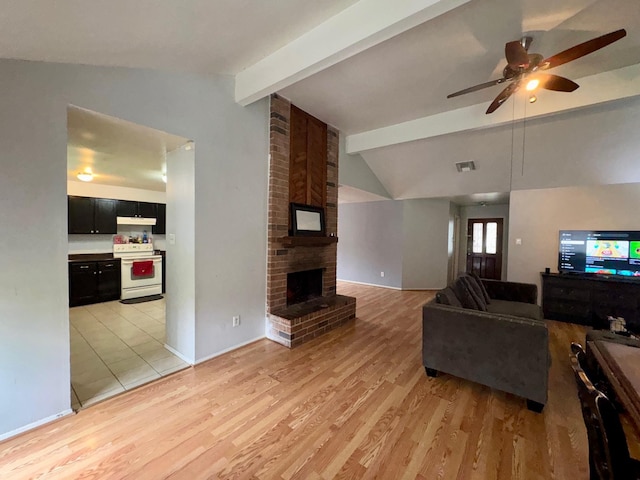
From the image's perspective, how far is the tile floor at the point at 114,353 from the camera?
2.27 m

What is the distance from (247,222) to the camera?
3080 millimetres

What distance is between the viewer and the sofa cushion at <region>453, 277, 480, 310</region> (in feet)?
9.01

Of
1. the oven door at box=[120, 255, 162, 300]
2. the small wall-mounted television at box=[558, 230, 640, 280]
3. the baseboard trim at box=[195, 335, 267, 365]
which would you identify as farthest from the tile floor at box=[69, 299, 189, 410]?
the small wall-mounted television at box=[558, 230, 640, 280]

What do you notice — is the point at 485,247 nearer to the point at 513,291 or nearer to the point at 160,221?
the point at 513,291

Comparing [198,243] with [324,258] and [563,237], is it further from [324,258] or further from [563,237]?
[563,237]

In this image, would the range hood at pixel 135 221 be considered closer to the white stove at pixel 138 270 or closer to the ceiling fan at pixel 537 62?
Result: the white stove at pixel 138 270

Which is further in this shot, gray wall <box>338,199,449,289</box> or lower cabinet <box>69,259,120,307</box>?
gray wall <box>338,199,449,289</box>

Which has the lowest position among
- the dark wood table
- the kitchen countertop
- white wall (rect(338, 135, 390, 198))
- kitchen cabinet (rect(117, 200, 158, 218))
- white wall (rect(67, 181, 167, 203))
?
the dark wood table

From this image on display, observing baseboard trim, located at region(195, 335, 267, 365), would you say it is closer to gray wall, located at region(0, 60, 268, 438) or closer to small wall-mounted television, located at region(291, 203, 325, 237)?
gray wall, located at region(0, 60, 268, 438)

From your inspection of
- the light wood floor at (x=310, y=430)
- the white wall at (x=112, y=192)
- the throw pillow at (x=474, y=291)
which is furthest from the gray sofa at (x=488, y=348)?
the white wall at (x=112, y=192)

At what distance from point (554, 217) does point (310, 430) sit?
199 inches

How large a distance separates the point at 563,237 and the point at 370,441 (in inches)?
183

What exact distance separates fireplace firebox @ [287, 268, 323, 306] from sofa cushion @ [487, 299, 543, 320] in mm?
2337

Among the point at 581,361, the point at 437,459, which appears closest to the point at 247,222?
the point at 437,459
